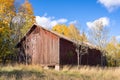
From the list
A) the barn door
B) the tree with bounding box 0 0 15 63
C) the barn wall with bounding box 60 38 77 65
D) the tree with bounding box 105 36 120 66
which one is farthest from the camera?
the tree with bounding box 105 36 120 66

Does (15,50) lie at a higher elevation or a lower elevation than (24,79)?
higher

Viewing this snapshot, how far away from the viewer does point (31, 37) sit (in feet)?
110

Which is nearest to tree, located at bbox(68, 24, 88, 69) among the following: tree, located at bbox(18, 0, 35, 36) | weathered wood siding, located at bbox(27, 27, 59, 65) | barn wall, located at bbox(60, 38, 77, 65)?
barn wall, located at bbox(60, 38, 77, 65)

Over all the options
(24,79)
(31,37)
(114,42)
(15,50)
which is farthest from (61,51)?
(114,42)

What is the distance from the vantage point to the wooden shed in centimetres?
2980

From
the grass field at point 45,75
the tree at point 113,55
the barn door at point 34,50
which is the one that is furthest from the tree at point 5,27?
the tree at point 113,55

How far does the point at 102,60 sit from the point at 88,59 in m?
4.36

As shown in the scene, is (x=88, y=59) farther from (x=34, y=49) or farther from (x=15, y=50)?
(x=15, y=50)

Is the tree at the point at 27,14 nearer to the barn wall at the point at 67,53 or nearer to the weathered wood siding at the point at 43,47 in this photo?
the weathered wood siding at the point at 43,47

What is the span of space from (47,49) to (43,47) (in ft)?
2.69

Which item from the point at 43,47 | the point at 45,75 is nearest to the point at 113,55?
the point at 43,47

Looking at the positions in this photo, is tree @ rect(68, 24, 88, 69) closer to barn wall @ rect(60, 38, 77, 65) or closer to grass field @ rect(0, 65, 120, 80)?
barn wall @ rect(60, 38, 77, 65)

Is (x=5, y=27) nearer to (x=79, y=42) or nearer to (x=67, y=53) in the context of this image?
(x=67, y=53)

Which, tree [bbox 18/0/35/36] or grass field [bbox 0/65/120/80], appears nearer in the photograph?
grass field [bbox 0/65/120/80]
